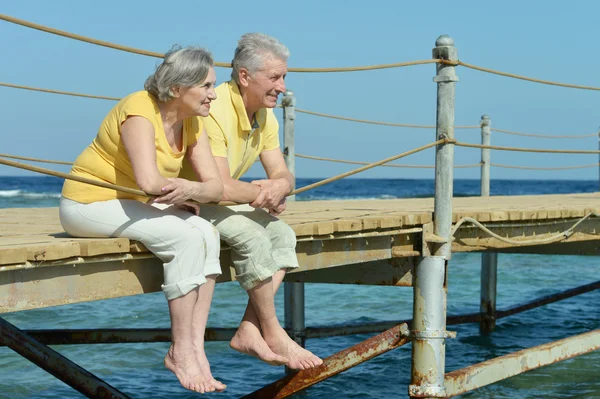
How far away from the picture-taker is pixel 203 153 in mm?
3893

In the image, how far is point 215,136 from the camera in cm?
408

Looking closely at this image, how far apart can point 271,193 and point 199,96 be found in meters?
0.67

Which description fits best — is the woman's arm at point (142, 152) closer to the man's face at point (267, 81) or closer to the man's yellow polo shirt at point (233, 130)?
the man's yellow polo shirt at point (233, 130)

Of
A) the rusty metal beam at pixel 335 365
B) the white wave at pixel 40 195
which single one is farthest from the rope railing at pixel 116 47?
the white wave at pixel 40 195

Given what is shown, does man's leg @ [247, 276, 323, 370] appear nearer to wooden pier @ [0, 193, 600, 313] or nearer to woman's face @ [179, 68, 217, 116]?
wooden pier @ [0, 193, 600, 313]

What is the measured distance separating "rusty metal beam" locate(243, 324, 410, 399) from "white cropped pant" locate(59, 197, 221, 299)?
1220 millimetres

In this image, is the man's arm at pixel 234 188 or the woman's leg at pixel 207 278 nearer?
the woman's leg at pixel 207 278

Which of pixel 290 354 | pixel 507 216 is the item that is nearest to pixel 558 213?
pixel 507 216

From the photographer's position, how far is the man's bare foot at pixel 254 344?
421 centimetres

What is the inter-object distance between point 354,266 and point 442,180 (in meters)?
0.94

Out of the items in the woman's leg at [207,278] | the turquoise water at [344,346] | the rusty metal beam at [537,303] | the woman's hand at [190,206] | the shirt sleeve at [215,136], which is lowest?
the turquoise water at [344,346]

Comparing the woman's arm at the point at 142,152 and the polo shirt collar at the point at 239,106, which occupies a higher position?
the polo shirt collar at the point at 239,106

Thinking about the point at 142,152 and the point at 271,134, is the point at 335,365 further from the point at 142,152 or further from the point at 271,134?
the point at 142,152

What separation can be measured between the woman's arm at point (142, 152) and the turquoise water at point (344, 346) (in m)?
4.32
